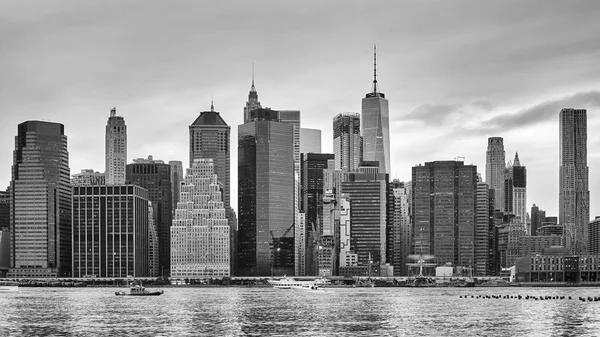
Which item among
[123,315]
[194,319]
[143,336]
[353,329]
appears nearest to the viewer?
[143,336]

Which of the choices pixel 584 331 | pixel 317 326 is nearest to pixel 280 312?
pixel 317 326

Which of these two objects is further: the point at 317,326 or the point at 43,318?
the point at 43,318

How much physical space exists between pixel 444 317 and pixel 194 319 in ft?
138

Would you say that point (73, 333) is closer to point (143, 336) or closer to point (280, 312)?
point (143, 336)

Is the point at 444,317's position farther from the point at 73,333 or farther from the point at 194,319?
the point at 73,333

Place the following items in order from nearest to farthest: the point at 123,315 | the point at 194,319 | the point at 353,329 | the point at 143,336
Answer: the point at 143,336
the point at 353,329
the point at 194,319
the point at 123,315

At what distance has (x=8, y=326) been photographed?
6245 inches

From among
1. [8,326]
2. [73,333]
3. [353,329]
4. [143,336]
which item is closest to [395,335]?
[353,329]

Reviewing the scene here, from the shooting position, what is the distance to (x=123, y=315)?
7367 inches

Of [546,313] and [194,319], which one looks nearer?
[194,319]

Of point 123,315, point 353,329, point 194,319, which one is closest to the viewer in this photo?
point 353,329

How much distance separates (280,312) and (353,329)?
1932 inches

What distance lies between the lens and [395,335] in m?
141

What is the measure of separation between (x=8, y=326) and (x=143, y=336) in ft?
100
